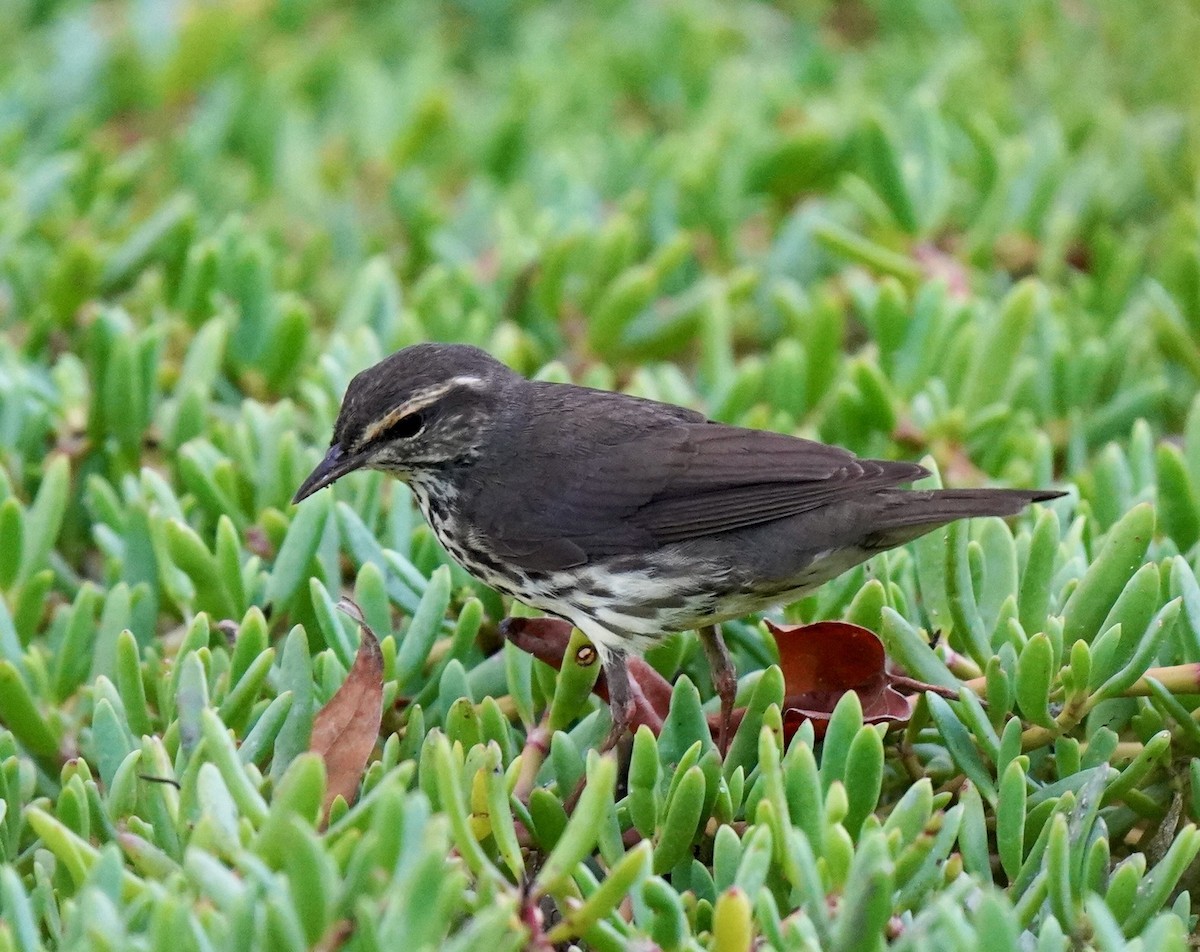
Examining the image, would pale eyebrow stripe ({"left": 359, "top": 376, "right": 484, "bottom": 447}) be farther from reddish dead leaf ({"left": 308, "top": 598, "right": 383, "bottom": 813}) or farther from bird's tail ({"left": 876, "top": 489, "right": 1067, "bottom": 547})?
bird's tail ({"left": 876, "top": 489, "right": 1067, "bottom": 547})

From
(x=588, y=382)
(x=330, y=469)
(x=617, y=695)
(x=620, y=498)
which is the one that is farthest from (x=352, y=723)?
(x=588, y=382)

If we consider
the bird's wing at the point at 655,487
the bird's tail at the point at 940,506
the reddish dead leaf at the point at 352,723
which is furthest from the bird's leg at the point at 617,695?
the bird's tail at the point at 940,506

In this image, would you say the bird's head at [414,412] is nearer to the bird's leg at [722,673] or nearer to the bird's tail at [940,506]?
the bird's leg at [722,673]

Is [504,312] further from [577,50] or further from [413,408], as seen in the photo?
[577,50]

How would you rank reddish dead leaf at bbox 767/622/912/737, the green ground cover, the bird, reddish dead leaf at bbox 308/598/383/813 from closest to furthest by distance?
the green ground cover < reddish dead leaf at bbox 308/598/383/813 < reddish dead leaf at bbox 767/622/912/737 < the bird

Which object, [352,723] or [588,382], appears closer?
[352,723]

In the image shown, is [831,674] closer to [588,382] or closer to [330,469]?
[330,469]

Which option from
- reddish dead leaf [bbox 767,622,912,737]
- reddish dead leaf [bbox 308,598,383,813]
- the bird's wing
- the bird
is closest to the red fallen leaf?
reddish dead leaf [bbox 767,622,912,737]
